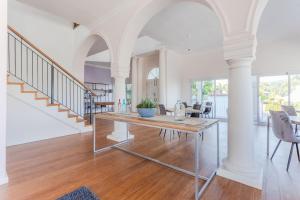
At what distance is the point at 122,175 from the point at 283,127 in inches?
98.3

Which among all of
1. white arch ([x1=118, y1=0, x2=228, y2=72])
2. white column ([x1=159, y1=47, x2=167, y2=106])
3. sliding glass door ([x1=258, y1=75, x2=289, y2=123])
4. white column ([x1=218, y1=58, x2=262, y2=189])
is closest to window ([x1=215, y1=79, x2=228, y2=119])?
sliding glass door ([x1=258, y1=75, x2=289, y2=123])

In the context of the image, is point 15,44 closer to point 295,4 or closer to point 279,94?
point 295,4

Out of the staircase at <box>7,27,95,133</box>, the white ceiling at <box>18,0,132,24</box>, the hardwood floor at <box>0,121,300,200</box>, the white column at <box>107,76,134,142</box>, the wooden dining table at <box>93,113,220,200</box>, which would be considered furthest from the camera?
the staircase at <box>7,27,95,133</box>

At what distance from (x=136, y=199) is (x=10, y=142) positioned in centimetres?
324

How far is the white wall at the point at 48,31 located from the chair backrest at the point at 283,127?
5.45m

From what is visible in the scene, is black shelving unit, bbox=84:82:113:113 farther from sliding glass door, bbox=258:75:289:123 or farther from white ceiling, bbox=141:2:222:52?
sliding glass door, bbox=258:75:289:123

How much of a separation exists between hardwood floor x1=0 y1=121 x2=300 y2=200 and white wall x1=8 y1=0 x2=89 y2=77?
313 centimetres

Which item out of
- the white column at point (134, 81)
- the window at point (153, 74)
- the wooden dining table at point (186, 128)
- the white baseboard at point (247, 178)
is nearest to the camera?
the wooden dining table at point (186, 128)

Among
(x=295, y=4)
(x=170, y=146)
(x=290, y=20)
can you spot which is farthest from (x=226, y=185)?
(x=290, y=20)

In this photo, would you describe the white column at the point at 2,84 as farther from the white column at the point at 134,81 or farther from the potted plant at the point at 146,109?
the white column at the point at 134,81

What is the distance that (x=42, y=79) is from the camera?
15.9 ft

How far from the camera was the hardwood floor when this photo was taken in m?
1.72

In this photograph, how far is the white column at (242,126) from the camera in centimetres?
196

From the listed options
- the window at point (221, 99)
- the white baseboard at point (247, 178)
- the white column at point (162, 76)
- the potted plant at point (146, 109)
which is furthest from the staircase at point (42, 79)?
the window at point (221, 99)
